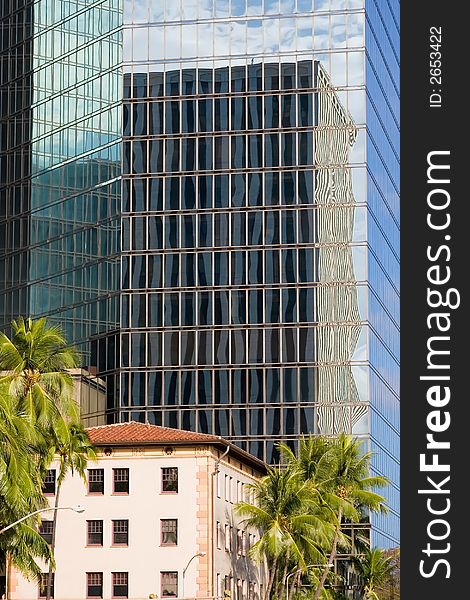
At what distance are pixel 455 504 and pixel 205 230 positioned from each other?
337ft

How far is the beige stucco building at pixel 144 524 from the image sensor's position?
9438cm

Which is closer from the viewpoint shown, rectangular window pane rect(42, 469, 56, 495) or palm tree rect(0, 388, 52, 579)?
palm tree rect(0, 388, 52, 579)

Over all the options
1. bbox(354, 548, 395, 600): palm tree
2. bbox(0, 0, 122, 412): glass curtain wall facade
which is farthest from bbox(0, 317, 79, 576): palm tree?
bbox(0, 0, 122, 412): glass curtain wall facade

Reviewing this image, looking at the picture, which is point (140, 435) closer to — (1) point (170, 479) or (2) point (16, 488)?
(1) point (170, 479)

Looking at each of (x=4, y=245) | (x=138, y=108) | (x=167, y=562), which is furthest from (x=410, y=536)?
(x=4, y=245)

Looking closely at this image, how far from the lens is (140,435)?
323 feet

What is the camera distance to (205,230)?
129 m

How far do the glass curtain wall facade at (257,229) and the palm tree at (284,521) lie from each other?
2628 cm

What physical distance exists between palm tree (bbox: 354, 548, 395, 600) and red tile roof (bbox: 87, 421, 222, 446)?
27.9m

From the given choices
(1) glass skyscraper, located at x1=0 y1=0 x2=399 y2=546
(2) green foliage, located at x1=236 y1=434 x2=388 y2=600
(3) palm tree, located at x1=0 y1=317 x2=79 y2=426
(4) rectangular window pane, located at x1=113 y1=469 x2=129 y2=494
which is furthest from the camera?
(1) glass skyscraper, located at x1=0 y1=0 x2=399 y2=546

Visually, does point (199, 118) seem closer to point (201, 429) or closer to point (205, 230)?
point (205, 230)

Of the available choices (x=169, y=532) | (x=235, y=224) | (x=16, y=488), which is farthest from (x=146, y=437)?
(x=16, y=488)

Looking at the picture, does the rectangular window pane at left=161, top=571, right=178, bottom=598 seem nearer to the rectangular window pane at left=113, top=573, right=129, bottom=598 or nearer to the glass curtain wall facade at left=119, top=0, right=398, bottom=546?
the rectangular window pane at left=113, top=573, right=129, bottom=598

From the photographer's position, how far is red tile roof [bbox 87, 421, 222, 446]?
95688mm
